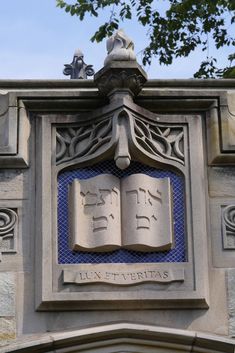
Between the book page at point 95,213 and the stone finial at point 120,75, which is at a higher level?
the stone finial at point 120,75

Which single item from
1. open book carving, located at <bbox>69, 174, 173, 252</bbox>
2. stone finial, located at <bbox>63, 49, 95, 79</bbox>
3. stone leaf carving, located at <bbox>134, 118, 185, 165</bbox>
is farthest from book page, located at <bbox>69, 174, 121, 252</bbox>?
stone finial, located at <bbox>63, 49, 95, 79</bbox>

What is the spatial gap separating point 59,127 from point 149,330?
1907 mm

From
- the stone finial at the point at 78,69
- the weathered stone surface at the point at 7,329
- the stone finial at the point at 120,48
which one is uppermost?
the stone finial at the point at 78,69

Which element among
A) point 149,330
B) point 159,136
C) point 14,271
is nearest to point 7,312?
point 14,271

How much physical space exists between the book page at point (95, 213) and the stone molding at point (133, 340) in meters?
0.70

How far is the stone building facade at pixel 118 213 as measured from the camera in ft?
35.3

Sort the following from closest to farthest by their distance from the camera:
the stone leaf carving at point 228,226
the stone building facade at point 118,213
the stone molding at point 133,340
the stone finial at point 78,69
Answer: the stone molding at point 133,340, the stone building facade at point 118,213, the stone leaf carving at point 228,226, the stone finial at point 78,69

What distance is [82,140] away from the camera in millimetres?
11375

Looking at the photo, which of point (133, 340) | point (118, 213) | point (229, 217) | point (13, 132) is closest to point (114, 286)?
point (133, 340)

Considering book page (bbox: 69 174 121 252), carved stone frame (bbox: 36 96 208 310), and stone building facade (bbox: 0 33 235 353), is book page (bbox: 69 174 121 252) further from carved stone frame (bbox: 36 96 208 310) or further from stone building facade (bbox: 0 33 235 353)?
carved stone frame (bbox: 36 96 208 310)

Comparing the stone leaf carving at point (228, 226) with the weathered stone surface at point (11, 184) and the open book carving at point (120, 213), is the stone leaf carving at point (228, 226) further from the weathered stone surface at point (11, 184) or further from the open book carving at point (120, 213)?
the weathered stone surface at point (11, 184)

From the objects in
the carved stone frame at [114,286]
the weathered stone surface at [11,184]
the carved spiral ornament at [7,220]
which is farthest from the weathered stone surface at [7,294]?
the weathered stone surface at [11,184]

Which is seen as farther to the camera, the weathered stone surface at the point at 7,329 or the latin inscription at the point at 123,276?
the latin inscription at the point at 123,276

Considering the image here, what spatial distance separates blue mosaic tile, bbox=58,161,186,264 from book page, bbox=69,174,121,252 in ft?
0.22
